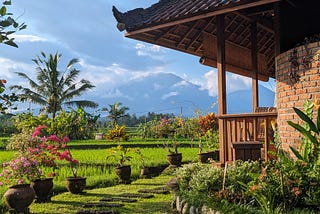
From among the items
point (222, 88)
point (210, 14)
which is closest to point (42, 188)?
point (222, 88)

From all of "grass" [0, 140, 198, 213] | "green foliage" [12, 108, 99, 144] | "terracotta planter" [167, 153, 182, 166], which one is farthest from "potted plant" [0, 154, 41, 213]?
"green foliage" [12, 108, 99, 144]

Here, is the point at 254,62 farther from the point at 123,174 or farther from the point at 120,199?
the point at 120,199

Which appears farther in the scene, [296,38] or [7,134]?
[7,134]

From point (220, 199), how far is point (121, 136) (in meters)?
6.02

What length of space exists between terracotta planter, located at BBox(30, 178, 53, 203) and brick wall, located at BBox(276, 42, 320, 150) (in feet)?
13.3

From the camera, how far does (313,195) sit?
4.29 metres

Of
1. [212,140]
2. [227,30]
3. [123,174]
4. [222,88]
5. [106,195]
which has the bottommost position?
[106,195]

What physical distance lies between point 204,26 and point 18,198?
5045mm

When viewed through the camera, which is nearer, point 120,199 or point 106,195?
point 120,199

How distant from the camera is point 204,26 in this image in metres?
8.38

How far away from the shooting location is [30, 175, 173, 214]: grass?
595 centimetres

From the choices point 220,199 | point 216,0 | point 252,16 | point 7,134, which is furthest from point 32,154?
point 7,134

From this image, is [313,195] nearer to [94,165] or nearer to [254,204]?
[254,204]

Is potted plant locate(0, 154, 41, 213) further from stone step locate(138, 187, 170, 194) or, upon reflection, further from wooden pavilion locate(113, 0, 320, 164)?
wooden pavilion locate(113, 0, 320, 164)
